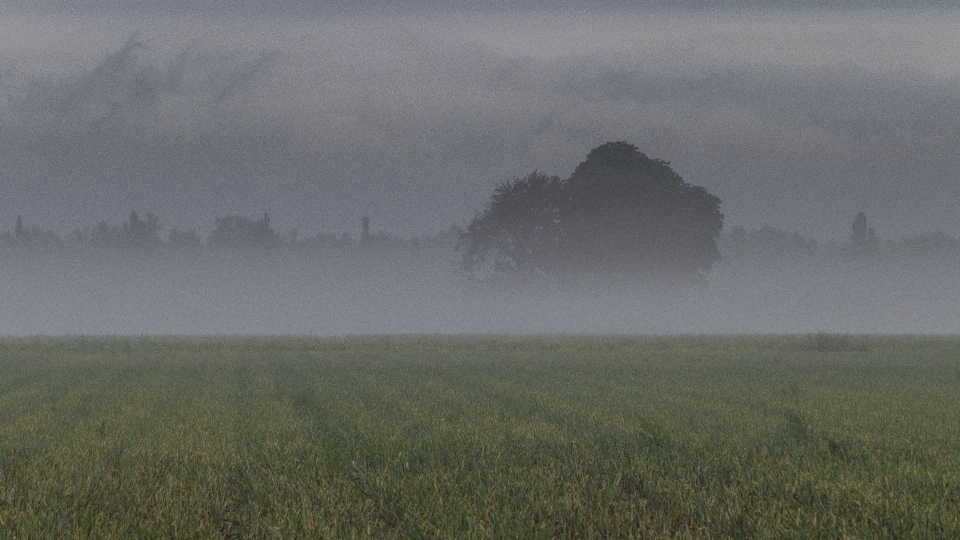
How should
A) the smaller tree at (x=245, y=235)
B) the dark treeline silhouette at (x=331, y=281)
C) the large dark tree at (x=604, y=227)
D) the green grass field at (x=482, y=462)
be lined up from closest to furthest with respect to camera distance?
the green grass field at (x=482, y=462)
the large dark tree at (x=604, y=227)
the dark treeline silhouette at (x=331, y=281)
the smaller tree at (x=245, y=235)

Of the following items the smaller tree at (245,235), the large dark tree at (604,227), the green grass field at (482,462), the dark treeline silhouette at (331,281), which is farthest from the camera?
the smaller tree at (245,235)

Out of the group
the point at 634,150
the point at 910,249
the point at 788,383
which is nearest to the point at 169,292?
the point at 634,150

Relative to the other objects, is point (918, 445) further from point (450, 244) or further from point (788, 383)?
point (450, 244)

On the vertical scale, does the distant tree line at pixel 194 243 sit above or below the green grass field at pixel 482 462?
above

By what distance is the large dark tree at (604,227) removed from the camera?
270 feet

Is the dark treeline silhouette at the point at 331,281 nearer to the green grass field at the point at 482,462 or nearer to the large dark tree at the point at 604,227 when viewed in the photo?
the large dark tree at the point at 604,227

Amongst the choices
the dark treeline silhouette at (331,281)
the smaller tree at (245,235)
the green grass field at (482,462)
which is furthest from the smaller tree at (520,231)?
the smaller tree at (245,235)

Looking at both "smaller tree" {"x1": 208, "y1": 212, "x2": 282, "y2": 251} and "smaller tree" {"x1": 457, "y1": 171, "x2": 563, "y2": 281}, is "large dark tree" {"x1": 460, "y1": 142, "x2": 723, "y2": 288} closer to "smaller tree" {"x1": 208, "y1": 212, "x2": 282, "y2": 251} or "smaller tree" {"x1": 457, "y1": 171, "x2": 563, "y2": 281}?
"smaller tree" {"x1": 457, "y1": 171, "x2": 563, "y2": 281}

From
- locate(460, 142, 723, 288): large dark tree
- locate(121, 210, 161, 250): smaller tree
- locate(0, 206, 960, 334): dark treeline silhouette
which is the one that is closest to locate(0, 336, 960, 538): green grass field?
locate(460, 142, 723, 288): large dark tree

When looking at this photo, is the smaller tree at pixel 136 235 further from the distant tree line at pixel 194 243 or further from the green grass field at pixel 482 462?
the green grass field at pixel 482 462

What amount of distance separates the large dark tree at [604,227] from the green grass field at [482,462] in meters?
63.2

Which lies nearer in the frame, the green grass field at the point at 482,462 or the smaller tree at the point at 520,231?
the green grass field at the point at 482,462

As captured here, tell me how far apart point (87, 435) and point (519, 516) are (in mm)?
7580

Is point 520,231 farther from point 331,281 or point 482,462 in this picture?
point 331,281
